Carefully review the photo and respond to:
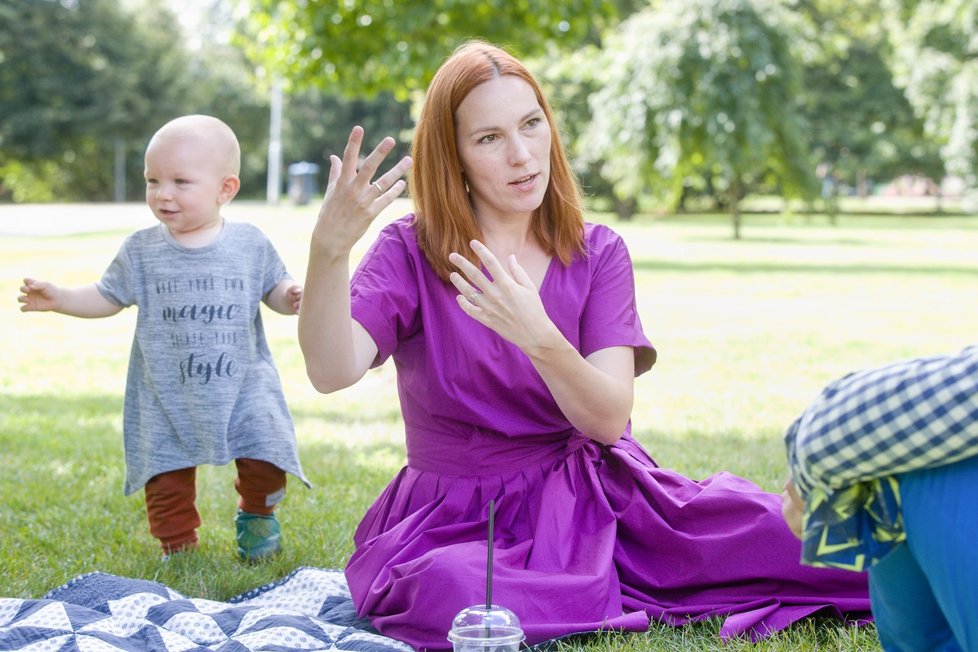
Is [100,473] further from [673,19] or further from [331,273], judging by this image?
[673,19]

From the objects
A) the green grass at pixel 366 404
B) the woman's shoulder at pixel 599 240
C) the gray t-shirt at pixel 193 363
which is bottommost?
the green grass at pixel 366 404

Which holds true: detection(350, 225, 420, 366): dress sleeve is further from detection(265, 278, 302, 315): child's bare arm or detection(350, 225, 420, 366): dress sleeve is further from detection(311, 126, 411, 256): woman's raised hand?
detection(265, 278, 302, 315): child's bare arm

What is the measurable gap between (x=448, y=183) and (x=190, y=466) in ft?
4.02

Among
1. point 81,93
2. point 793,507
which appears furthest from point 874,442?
point 81,93

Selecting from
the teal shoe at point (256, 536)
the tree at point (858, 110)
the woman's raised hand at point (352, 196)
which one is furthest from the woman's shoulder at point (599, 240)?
the tree at point (858, 110)

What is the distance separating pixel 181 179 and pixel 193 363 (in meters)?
0.55

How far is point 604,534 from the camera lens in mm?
2902

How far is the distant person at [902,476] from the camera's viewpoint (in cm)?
159

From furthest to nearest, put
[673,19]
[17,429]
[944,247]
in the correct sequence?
[944,247]
[673,19]
[17,429]

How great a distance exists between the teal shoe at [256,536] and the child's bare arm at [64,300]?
762mm

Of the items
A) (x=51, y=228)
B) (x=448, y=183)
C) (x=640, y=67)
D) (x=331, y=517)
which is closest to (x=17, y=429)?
(x=331, y=517)

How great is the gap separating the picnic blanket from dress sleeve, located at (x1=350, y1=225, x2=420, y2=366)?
66 centimetres

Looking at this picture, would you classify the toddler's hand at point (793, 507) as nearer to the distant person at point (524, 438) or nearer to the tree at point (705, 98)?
the distant person at point (524, 438)

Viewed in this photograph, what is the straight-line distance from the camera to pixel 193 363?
11.3 feet
